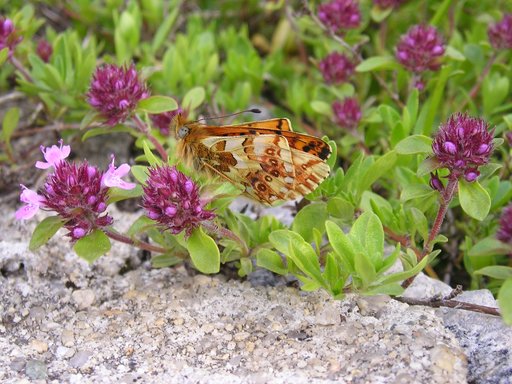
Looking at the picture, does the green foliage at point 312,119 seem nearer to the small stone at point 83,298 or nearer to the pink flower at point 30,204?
the pink flower at point 30,204

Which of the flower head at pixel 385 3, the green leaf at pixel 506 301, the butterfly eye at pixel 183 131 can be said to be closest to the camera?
the green leaf at pixel 506 301

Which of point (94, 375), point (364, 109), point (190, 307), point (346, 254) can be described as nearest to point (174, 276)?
point (190, 307)

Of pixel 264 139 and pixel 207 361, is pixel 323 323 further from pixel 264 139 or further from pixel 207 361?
pixel 264 139

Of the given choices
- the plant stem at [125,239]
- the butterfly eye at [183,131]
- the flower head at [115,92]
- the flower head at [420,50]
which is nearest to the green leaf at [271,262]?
the plant stem at [125,239]

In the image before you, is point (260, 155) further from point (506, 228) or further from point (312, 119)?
point (312, 119)

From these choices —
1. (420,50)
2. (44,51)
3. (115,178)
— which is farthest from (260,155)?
(44,51)

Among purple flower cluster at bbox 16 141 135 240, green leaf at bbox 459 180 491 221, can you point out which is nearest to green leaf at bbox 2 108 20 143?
purple flower cluster at bbox 16 141 135 240

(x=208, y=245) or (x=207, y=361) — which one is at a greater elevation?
(x=208, y=245)
